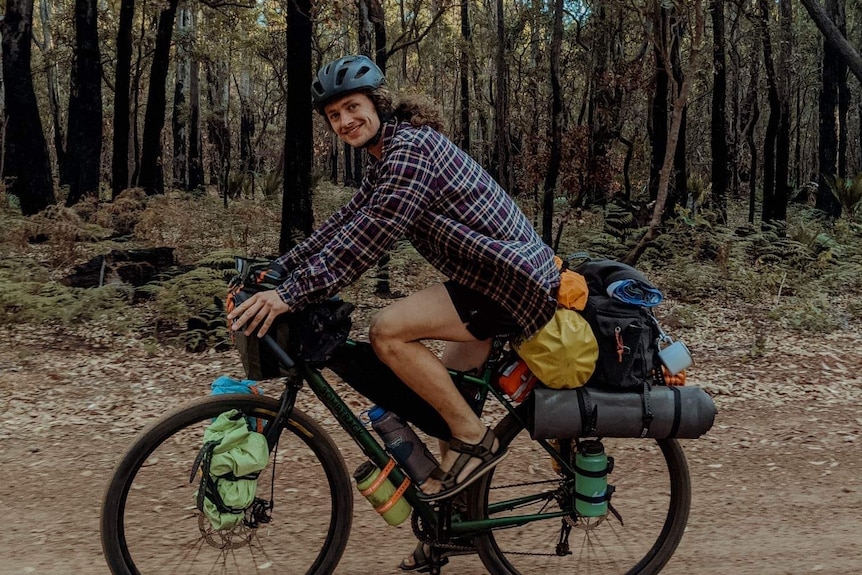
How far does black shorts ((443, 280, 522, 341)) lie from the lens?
2992 mm

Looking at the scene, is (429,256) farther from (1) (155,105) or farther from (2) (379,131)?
(1) (155,105)

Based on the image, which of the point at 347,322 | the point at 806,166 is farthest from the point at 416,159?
the point at 806,166

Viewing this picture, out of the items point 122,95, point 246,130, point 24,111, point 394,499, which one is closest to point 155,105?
point 122,95

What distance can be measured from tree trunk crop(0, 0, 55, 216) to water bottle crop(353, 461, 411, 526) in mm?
10859

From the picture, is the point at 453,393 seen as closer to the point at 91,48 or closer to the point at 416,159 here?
the point at 416,159

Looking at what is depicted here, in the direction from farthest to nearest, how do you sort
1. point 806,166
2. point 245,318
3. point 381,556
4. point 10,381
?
1. point 806,166
2. point 10,381
3. point 381,556
4. point 245,318

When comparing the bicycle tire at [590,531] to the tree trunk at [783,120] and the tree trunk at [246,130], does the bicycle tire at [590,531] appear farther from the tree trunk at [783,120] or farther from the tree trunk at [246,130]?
the tree trunk at [246,130]

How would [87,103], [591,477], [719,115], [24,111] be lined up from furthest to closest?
[719,115]
[87,103]
[24,111]
[591,477]

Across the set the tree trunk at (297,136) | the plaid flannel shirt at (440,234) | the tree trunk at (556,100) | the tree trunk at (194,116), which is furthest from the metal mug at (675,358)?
the tree trunk at (194,116)

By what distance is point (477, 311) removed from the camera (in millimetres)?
3004

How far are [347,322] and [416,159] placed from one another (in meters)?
0.70

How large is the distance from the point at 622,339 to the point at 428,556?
1.29m

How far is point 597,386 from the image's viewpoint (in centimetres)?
308

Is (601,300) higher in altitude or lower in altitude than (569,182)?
lower
